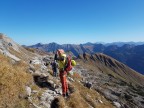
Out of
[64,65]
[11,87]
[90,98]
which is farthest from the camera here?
[90,98]

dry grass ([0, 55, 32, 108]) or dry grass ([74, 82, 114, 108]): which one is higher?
dry grass ([0, 55, 32, 108])

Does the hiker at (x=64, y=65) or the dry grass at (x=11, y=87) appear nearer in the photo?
the dry grass at (x=11, y=87)

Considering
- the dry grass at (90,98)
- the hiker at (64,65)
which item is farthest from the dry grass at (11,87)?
the dry grass at (90,98)

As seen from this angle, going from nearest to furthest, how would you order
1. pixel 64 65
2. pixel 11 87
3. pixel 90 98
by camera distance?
pixel 11 87 → pixel 64 65 → pixel 90 98

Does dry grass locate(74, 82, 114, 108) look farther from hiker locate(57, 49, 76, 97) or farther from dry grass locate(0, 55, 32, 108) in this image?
dry grass locate(0, 55, 32, 108)

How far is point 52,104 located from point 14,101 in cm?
325

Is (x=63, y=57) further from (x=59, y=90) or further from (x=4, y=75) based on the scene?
(x=4, y=75)

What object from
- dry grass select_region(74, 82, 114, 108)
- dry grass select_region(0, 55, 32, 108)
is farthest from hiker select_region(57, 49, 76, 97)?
dry grass select_region(74, 82, 114, 108)

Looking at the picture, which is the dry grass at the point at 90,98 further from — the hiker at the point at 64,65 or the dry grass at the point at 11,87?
the dry grass at the point at 11,87

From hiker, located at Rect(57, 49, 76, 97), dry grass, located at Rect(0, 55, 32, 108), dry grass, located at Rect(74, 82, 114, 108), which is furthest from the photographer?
dry grass, located at Rect(74, 82, 114, 108)

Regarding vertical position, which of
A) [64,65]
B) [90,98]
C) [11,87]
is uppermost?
[64,65]

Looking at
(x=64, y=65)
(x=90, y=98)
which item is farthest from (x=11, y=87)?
(x=90, y=98)

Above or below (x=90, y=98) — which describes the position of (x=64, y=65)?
above

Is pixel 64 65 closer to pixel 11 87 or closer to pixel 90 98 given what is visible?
pixel 11 87
